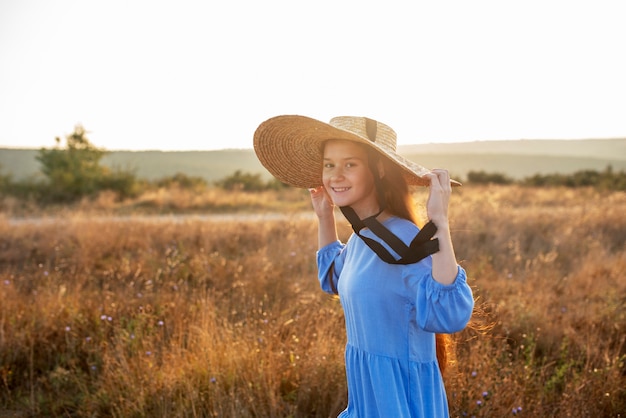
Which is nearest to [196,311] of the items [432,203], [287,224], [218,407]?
[218,407]

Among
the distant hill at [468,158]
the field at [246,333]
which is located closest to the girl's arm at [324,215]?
the field at [246,333]

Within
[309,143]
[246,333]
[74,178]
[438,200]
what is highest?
[309,143]

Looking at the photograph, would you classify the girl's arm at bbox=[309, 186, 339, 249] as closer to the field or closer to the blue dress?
the blue dress

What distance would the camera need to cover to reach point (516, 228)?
8781 mm

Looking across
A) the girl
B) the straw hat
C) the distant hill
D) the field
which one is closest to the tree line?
the field

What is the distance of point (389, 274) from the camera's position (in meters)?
1.79

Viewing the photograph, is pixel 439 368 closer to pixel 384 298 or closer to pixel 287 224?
pixel 384 298

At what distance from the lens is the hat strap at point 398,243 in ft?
5.43

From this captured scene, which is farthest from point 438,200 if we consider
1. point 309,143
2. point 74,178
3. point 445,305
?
point 74,178

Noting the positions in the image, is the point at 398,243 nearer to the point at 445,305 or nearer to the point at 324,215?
the point at 445,305

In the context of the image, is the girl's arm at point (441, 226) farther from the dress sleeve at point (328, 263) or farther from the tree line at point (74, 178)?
the tree line at point (74, 178)

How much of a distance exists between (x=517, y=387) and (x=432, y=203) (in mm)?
2150

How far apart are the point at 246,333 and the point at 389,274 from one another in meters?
2.30

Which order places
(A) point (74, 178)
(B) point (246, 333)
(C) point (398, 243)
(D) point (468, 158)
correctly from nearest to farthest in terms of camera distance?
(C) point (398, 243), (B) point (246, 333), (A) point (74, 178), (D) point (468, 158)
